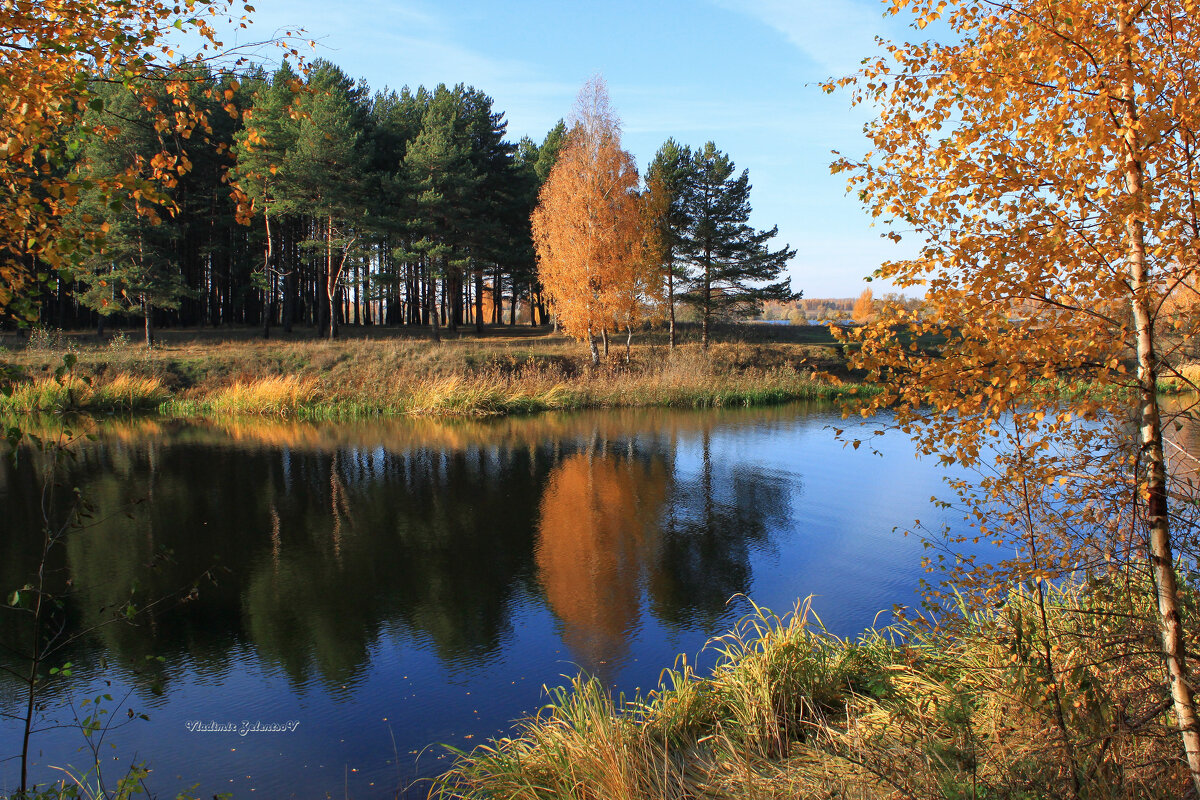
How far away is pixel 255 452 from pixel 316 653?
1108cm

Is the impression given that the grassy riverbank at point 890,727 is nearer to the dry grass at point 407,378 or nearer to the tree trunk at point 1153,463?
the tree trunk at point 1153,463

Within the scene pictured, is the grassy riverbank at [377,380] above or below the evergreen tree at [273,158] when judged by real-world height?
below

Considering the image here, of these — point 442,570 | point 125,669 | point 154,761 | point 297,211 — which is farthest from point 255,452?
point 297,211

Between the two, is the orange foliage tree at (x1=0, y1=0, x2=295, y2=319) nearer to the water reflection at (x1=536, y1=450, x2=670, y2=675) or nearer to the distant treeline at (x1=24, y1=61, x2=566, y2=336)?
the water reflection at (x1=536, y1=450, x2=670, y2=675)

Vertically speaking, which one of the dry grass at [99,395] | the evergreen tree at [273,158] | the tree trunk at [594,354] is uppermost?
the evergreen tree at [273,158]

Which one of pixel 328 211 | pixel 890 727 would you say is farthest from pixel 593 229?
pixel 890 727

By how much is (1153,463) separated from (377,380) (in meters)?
23.6

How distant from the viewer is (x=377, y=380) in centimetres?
2500

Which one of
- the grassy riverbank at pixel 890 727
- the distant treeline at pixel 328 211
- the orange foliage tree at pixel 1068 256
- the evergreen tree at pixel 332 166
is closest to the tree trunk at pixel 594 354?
the distant treeline at pixel 328 211

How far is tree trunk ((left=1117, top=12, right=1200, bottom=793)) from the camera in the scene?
3.27 meters

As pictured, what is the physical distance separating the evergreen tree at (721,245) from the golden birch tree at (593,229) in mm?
6132

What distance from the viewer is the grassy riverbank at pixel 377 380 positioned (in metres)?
22.9

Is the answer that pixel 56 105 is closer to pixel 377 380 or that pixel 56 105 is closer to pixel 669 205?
pixel 377 380

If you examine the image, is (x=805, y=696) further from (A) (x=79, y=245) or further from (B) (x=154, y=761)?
(A) (x=79, y=245)
